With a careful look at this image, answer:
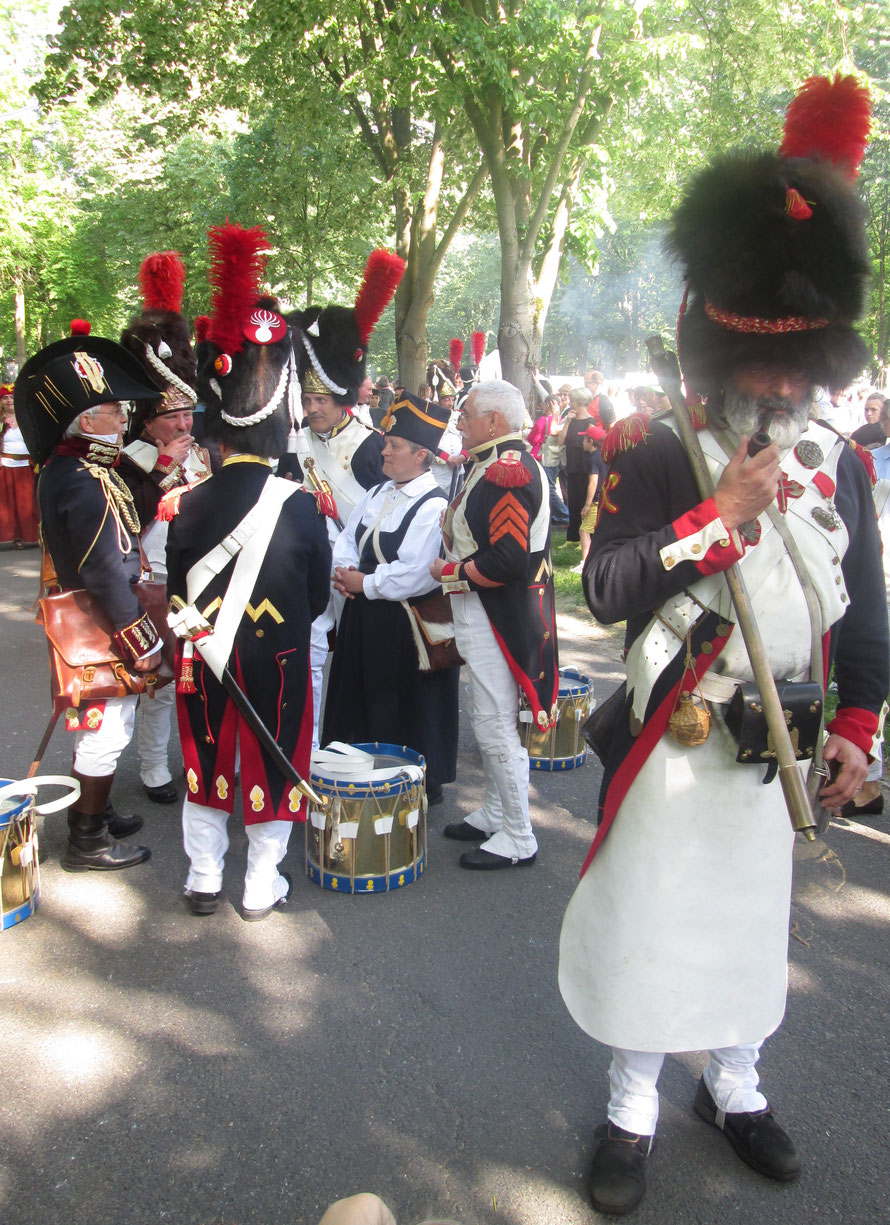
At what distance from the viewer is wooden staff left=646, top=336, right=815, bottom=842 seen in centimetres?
200

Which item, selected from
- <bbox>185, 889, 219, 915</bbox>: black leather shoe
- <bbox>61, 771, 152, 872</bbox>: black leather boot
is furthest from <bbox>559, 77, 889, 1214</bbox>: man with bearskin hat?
<bbox>61, 771, 152, 872</bbox>: black leather boot

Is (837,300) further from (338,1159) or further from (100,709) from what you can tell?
(100,709)

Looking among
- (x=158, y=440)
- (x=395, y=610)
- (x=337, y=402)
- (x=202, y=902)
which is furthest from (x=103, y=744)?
(x=337, y=402)

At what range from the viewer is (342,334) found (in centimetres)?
514

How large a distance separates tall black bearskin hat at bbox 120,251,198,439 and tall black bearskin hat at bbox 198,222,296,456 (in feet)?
4.75

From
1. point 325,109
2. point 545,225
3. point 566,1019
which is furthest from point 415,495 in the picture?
point 325,109

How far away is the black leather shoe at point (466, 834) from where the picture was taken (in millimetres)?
4289

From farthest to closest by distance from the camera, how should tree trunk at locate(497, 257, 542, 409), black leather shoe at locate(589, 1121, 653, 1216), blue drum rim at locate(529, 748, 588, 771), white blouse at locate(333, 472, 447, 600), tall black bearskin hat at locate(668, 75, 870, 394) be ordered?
tree trunk at locate(497, 257, 542, 409) < blue drum rim at locate(529, 748, 588, 771) < white blouse at locate(333, 472, 447, 600) < black leather shoe at locate(589, 1121, 653, 1216) < tall black bearskin hat at locate(668, 75, 870, 394)

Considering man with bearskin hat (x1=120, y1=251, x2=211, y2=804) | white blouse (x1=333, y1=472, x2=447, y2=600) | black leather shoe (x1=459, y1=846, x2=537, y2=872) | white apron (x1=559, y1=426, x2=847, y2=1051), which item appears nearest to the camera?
white apron (x1=559, y1=426, x2=847, y2=1051)

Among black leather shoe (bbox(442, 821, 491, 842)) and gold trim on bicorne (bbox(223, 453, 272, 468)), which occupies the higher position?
gold trim on bicorne (bbox(223, 453, 272, 468))

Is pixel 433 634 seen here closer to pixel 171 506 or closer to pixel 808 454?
pixel 171 506

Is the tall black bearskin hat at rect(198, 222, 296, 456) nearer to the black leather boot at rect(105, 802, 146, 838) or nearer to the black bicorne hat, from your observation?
the black bicorne hat

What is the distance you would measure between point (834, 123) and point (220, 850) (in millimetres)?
3179

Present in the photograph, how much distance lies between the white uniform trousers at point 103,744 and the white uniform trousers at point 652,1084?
248cm
